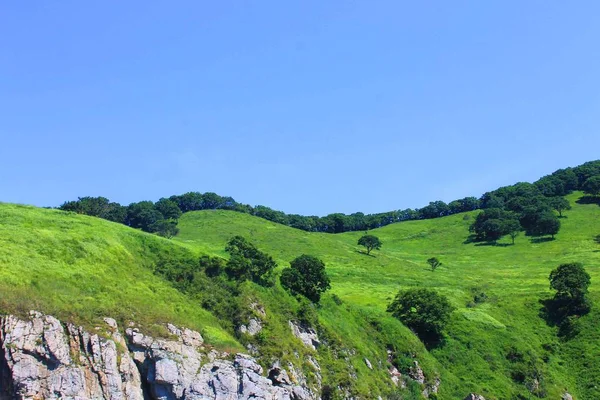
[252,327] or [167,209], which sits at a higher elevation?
[167,209]

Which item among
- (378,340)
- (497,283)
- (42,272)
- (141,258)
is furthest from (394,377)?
(497,283)

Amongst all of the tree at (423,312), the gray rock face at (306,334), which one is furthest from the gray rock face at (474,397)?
the gray rock face at (306,334)

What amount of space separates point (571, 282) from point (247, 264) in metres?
60.7

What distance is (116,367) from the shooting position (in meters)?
50.7

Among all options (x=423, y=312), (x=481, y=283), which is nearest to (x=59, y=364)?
(x=423, y=312)

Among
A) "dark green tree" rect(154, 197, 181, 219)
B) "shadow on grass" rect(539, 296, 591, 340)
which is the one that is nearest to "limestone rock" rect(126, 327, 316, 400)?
"shadow on grass" rect(539, 296, 591, 340)

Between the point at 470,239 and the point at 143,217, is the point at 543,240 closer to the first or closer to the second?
the point at 470,239

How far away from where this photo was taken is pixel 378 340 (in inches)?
3231

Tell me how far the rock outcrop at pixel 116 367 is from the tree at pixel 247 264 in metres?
17.7

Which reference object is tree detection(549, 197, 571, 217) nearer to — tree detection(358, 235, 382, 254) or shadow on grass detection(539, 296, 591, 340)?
tree detection(358, 235, 382, 254)

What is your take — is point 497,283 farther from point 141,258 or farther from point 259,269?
point 141,258

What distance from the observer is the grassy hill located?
190ft

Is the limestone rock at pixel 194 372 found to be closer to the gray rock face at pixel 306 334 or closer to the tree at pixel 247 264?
the gray rock face at pixel 306 334

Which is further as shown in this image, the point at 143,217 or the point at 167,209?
the point at 167,209
